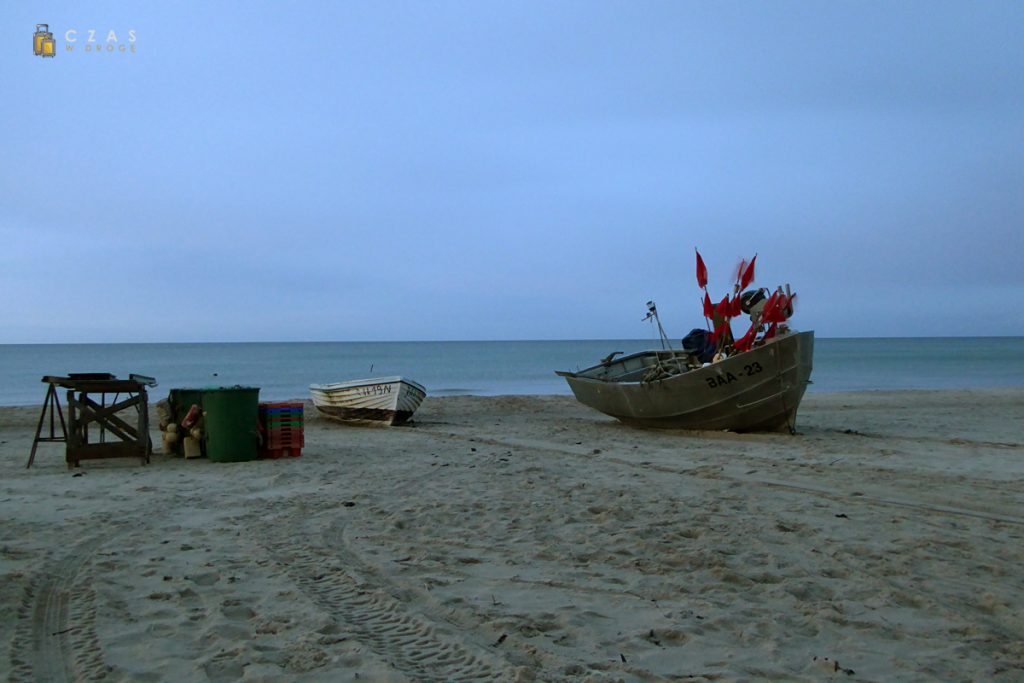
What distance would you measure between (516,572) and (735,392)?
8932 mm

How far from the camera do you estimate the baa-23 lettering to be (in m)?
12.5

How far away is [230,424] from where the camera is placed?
389 inches

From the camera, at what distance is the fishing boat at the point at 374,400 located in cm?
1566

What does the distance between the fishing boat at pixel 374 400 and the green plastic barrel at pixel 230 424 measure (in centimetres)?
540

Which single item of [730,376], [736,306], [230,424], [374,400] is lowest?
[374,400]

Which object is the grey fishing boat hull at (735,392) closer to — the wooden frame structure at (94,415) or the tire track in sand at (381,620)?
the wooden frame structure at (94,415)

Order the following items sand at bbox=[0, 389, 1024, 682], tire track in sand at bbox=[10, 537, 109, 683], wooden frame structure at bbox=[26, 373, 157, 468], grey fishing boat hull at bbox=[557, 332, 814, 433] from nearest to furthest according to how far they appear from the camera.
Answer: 1. tire track in sand at bbox=[10, 537, 109, 683]
2. sand at bbox=[0, 389, 1024, 682]
3. wooden frame structure at bbox=[26, 373, 157, 468]
4. grey fishing boat hull at bbox=[557, 332, 814, 433]

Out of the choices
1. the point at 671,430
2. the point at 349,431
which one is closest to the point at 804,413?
the point at 671,430

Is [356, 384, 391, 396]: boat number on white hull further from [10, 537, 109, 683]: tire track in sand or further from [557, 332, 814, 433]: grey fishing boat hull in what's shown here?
[10, 537, 109, 683]: tire track in sand

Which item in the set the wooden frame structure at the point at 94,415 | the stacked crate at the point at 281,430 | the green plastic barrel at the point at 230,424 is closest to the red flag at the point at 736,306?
→ the stacked crate at the point at 281,430

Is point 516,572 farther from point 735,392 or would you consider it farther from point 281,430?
point 735,392

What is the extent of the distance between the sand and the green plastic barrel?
61 centimetres

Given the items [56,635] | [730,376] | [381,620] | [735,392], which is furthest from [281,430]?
[735,392]

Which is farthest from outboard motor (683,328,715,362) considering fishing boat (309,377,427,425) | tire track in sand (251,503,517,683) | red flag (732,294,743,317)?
tire track in sand (251,503,517,683)
